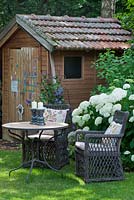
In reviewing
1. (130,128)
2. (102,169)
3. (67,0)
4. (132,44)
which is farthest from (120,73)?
(67,0)

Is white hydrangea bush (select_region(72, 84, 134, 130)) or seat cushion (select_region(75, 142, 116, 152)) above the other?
white hydrangea bush (select_region(72, 84, 134, 130))

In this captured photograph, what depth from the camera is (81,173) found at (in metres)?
7.50

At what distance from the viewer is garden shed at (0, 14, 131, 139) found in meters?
10.6

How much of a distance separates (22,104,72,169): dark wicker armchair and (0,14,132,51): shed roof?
2393mm

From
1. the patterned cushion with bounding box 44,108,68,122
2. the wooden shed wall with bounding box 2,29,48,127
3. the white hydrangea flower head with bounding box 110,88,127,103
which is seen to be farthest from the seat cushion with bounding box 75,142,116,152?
the wooden shed wall with bounding box 2,29,48,127

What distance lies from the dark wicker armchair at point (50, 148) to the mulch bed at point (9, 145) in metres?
2.31

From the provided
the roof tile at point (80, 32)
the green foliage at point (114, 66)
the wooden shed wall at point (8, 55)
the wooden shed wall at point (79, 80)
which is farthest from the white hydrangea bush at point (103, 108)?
the wooden shed wall at point (8, 55)

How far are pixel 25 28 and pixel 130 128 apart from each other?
3.85 m

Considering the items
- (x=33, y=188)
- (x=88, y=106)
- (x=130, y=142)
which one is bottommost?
(x=33, y=188)

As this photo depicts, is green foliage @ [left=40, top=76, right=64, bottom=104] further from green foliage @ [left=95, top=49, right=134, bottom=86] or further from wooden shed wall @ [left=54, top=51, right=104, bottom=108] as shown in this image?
green foliage @ [left=95, top=49, right=134, bottom=86]

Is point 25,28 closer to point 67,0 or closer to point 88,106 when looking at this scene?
point 88,106

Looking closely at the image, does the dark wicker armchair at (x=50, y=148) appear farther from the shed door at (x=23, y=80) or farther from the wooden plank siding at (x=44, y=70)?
the shed door at (x=23, y=80)

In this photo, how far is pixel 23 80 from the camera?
1143cm

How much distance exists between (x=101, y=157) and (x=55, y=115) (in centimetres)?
171
